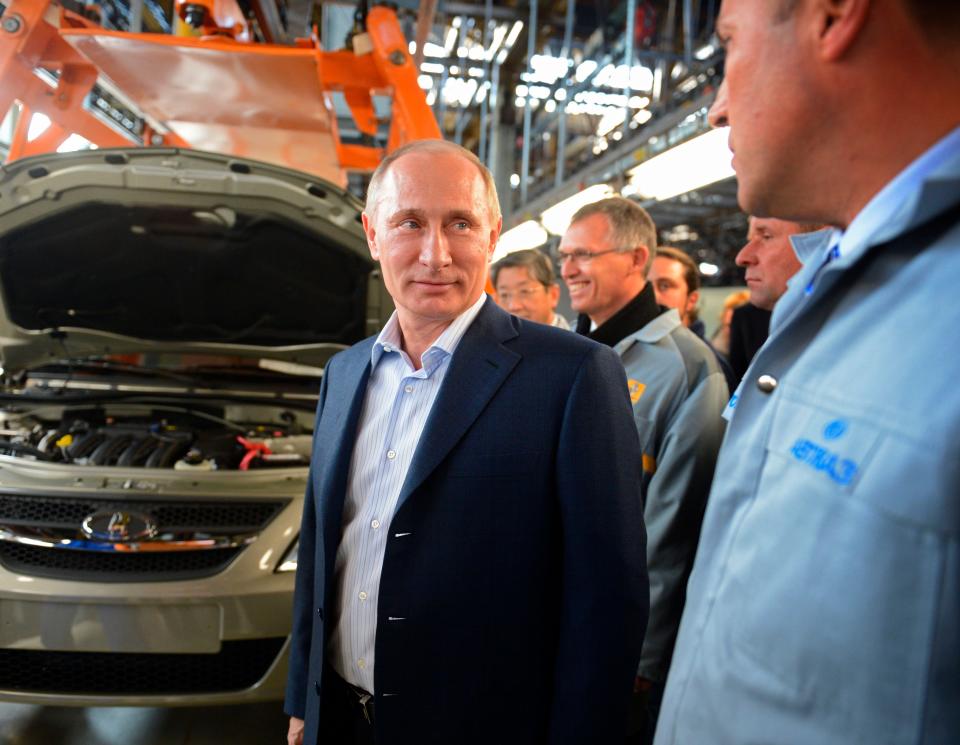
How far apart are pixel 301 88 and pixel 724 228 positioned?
8147mm

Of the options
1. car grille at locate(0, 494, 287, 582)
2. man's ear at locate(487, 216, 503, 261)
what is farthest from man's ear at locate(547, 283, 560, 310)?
man's ear at locate(487, 216, 503, 261)

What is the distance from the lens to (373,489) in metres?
1.36

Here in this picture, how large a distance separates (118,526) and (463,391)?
63.0 inches

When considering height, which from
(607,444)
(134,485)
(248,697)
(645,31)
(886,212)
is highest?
(645,31)

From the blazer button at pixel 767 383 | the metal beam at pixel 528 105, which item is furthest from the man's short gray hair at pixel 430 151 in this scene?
the metal beam at pixel 528 105

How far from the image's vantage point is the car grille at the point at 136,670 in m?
2.10

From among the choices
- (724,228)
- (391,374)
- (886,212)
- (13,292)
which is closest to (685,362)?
(391,374)

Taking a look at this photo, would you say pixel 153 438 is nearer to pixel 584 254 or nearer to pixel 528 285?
pixel 528 285

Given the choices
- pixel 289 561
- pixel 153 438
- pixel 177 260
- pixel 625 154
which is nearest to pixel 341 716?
pixel 289 561

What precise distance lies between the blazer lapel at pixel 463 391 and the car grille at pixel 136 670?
1318mm

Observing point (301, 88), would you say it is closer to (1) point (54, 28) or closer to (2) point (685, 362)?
(1) point (54, 28)

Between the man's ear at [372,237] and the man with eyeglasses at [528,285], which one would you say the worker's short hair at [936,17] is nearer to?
the man's ear at [372,237]

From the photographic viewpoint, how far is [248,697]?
6.93ft

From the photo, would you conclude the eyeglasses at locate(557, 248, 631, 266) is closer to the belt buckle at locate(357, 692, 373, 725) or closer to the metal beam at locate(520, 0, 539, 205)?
the belt buckle at locate(357, 692, 373, 725)
